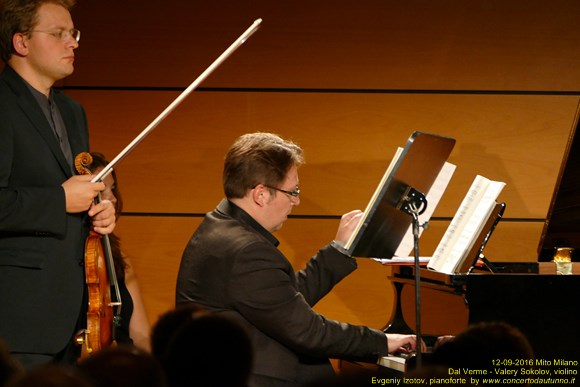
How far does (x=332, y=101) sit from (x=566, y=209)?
1388 mm

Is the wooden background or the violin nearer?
the violin

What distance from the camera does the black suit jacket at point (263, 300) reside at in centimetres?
240

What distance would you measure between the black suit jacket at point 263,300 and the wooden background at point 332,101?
1400 millimetres

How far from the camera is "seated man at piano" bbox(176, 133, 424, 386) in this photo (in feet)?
7.89

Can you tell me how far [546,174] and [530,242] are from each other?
0.32 meters

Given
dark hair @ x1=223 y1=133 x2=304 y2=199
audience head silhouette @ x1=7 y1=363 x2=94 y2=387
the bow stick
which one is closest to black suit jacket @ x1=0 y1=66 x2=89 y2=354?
the bow stick

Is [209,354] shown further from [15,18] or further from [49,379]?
[15,18]

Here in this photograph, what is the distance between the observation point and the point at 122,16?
13.0ft

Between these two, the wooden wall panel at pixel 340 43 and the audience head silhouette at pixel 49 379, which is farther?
the wooden wall panel at pixel 340 43

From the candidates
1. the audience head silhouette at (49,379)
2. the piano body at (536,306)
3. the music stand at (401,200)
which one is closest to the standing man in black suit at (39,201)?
the music stand at (401,200)

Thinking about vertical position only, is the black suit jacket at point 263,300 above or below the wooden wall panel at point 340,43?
below

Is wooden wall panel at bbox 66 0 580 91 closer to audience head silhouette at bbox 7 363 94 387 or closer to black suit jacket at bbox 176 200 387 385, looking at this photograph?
black suit jacket at bbox 176 200 387 385

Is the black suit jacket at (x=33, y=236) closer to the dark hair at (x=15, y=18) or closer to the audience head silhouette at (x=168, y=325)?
the dark hair at (x=15, y=18)

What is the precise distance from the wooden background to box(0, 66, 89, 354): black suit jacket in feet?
5.03
